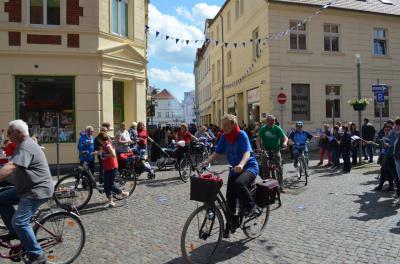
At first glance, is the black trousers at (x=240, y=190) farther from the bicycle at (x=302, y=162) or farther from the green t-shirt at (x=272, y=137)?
the bicycle at (x=302, y=162)

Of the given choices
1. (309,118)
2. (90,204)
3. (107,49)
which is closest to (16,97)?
(107,49)

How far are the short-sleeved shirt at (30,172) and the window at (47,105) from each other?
445 inches

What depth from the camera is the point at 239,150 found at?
19.5 ft

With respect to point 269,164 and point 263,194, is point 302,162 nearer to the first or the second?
point 269,164

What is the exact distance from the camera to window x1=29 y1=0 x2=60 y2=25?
50.6 feet

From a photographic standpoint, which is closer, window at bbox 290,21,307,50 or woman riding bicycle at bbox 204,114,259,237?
woman riding bicycle at bbox 204,114,259,237

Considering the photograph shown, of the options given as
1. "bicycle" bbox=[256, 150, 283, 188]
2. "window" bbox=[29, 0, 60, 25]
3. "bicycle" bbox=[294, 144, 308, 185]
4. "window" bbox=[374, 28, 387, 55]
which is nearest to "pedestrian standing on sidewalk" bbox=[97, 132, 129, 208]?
"bicycle" bbox=[256, 150, 283, 188]

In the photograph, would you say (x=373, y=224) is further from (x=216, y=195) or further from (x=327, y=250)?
(x=216, y=195)

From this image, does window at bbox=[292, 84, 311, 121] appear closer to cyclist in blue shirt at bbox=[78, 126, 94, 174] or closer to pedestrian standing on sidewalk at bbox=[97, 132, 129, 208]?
cyclist in blue shirt at bbox=[78, 126, 94, 174]

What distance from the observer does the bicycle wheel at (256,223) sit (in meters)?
6.18

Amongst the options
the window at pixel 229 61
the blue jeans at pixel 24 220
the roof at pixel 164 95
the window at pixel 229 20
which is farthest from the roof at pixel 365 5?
the roof at pixel 164 95

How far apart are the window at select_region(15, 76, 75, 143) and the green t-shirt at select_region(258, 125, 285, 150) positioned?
8.27 m

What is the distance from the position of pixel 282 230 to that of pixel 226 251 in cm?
138

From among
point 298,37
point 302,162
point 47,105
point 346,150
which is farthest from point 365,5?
point 47,105
